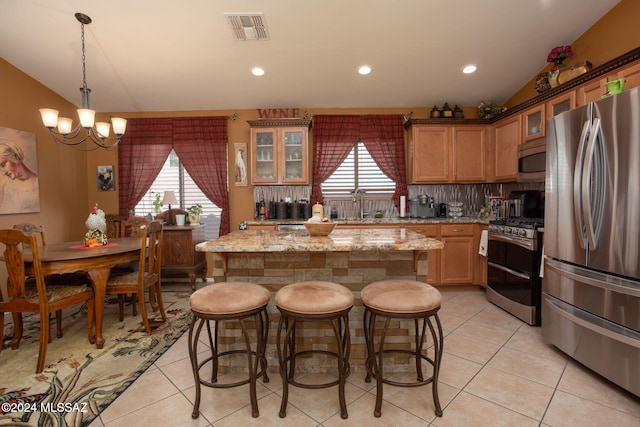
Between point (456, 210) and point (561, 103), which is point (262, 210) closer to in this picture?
point (456, 210)

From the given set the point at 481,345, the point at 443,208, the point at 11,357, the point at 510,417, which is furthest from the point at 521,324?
the point at 11,357

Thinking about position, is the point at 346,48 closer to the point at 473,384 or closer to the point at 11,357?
the point at 473,384

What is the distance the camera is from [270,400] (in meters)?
1.82

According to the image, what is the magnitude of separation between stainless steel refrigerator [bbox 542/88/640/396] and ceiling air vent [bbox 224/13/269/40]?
2.76 m

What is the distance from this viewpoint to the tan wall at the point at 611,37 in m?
2.65

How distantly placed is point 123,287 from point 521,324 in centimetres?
383

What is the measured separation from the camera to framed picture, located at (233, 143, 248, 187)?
453cm

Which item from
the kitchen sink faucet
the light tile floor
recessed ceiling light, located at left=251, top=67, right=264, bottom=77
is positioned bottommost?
the light tile floor

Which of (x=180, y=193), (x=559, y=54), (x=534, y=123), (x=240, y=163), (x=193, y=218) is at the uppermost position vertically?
(x=559, y=54)

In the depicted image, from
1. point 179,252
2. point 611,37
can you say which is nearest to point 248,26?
point 179,252

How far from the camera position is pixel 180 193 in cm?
467

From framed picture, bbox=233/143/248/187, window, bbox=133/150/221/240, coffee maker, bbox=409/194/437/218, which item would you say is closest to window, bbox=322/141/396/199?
coffee maker, bbox=409/194/437/218

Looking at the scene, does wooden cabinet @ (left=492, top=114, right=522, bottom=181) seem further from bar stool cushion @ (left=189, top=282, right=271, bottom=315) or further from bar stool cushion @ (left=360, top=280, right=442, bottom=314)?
bar stool cushion @ (left=189, top=282, right=271, bottom=315)

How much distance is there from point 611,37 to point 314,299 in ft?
12.4
